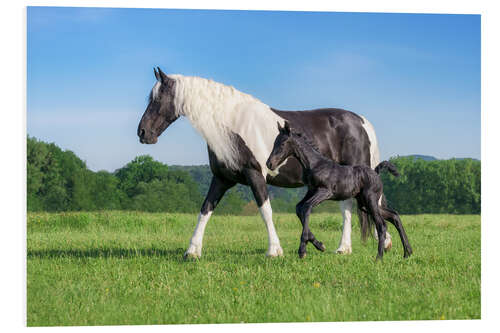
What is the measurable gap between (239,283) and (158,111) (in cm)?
274

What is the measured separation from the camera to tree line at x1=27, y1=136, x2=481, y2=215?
36.6 feet

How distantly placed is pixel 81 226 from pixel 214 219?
3.18 metres

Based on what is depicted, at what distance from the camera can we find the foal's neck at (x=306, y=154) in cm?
589

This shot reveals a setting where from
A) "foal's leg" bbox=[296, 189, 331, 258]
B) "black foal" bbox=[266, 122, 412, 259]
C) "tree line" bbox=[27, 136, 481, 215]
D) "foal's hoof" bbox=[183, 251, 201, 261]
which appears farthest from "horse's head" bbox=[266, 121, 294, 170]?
"tree line" bbox=[27, 136, 481, 215]

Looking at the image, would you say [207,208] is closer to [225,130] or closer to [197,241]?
[197,241]

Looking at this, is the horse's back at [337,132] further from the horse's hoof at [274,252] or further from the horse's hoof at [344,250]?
the horse's hoof at [274,252]

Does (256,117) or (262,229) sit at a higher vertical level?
(256,117)

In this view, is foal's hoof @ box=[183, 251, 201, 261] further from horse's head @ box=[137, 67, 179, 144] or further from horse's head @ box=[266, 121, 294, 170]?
horse's head @ box=[266, 121, 294, 170]

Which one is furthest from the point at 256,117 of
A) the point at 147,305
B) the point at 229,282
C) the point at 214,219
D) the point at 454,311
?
the point at 214,219

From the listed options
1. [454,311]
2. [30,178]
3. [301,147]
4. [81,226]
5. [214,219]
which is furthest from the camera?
[214,219]

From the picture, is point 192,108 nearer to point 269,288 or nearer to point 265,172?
point 265,172

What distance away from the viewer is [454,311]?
16.9ft

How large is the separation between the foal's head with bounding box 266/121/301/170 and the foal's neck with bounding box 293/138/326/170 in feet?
0.21

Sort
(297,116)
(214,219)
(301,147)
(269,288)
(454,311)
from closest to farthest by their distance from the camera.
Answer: (454,311) < (269,288) < (301,147) < (297,116) < (214,219)
